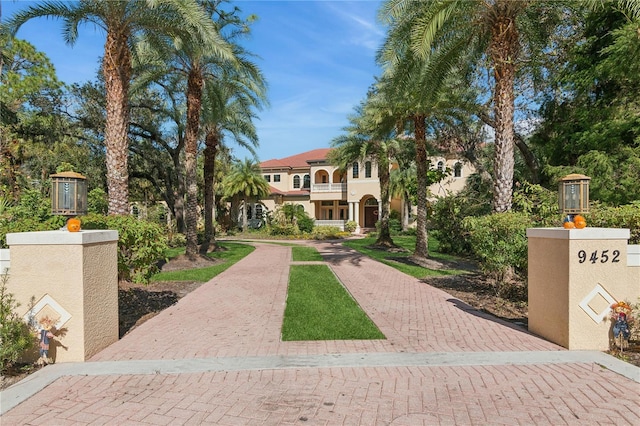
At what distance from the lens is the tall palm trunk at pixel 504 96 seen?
9.69 m

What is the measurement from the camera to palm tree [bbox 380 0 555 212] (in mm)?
9539

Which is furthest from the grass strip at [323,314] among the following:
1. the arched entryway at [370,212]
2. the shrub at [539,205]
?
the arched entryway at [370,212]

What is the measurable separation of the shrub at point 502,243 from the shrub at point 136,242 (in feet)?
23.8

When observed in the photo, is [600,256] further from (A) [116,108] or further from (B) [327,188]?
(B) [327,188]

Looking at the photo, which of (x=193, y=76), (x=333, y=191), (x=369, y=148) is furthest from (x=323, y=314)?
(x=333, y=191)

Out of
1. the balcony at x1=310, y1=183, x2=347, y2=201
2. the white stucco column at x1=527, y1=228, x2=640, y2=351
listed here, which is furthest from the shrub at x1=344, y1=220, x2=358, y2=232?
the white stucco column at x1=527, y1=228, x2=640, y2=351

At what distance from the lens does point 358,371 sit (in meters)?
4.63

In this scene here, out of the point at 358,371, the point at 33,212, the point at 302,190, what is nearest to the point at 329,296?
the point at 358,371

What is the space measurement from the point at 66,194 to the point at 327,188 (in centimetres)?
3554

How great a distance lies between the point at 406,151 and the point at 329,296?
17.6 metres

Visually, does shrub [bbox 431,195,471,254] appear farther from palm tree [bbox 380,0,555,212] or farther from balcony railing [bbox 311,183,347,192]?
balcony railing [bbox 311,183,347,192]

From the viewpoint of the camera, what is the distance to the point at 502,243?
27.4 feet

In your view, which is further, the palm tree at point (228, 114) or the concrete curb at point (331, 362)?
the palm tree at point (228, 114)

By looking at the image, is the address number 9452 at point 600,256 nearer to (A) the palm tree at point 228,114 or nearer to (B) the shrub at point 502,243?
(B) the shrub at point 502,243
